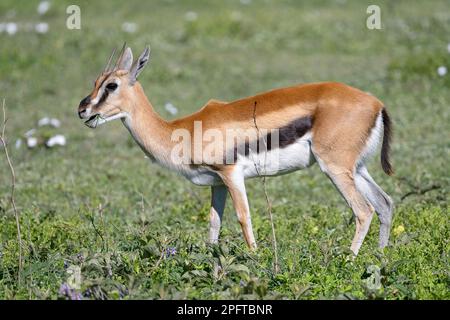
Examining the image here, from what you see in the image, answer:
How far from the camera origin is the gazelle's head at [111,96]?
5.89 m

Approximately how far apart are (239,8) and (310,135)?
10.2 metres

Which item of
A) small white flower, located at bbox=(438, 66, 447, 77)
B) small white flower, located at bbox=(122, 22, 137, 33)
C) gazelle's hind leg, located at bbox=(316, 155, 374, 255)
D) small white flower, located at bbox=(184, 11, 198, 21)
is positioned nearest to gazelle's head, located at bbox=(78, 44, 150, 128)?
gazelle's hind leg, located at bbox=(316, 155, 374, 255)

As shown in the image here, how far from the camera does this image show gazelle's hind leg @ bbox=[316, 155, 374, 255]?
5.69 m

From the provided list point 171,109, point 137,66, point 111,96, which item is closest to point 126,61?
point 137,66

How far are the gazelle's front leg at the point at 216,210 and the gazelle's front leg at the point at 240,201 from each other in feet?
0.87

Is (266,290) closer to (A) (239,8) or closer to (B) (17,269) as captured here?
(B) (17,269)

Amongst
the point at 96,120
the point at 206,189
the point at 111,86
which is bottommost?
Answer: the point at 206,189

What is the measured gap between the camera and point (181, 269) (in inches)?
193

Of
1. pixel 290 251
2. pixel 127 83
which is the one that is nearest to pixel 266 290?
pixel 290 251

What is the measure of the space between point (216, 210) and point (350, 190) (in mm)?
945

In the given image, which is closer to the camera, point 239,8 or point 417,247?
point 417,247

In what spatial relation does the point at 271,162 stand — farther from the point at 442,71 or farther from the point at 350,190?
the point at 442,71

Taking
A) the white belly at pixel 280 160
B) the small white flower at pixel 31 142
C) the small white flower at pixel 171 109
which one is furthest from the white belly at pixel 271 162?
the small white flower at pixel 31 142

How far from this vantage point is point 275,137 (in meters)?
5.78
